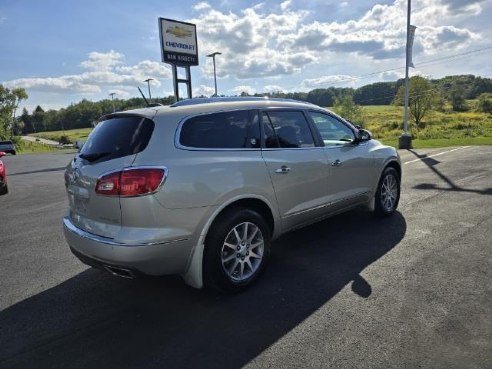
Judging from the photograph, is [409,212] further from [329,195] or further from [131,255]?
[131,255]

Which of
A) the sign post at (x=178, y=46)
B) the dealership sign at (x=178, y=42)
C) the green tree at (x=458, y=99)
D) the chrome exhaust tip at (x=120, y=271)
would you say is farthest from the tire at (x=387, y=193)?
the green tree at (x=458, y=99)

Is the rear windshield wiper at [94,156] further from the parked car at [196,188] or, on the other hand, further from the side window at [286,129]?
the side window at [286,129]

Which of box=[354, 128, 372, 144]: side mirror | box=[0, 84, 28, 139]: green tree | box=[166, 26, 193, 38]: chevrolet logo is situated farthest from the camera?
box=[0, 84, 28, 139]: green tree

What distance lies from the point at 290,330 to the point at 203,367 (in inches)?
29.8

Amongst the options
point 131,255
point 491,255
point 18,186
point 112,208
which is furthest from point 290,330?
point 18,186

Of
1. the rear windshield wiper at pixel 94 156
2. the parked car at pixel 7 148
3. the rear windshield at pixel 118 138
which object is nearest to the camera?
the rear windshield at pixel 118 138

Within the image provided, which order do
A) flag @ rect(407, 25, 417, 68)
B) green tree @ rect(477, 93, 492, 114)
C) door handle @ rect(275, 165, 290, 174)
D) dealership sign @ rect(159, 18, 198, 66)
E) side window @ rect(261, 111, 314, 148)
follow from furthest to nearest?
green tree @ rect(477, 93, 492, 114) < dealership sign @ rect(159, 18, 198, 66) < flag @ rect(407, 25, 417, 68) < side window @ rect(261, 111, 314, 148) < door handle @ rect(275, 165, 290, 174)

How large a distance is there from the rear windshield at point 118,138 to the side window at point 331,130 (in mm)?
2175

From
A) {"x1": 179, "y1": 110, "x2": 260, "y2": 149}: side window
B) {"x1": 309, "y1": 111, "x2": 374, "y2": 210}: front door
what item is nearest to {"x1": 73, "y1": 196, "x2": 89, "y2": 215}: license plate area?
{"x1": 179, "y1": 110, "x2": 260, "y2": 149}: side window

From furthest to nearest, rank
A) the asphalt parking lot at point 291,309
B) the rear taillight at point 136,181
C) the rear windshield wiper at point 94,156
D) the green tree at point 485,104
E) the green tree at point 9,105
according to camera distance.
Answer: the green tree at point 485,104
the green tree at point 9,105
the rear windshield wiper at point 94,156
the rear taillight at point 136,181
the asphalt parking lot at point 291,309

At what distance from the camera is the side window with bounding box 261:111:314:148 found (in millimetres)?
4172

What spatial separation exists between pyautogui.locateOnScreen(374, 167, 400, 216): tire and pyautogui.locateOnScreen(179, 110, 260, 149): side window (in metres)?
2.66

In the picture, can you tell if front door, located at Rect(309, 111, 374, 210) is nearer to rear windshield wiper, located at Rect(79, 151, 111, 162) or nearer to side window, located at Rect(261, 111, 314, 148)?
side window, located at Rect(261, 111, 314, 148)

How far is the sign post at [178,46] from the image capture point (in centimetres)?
2300
